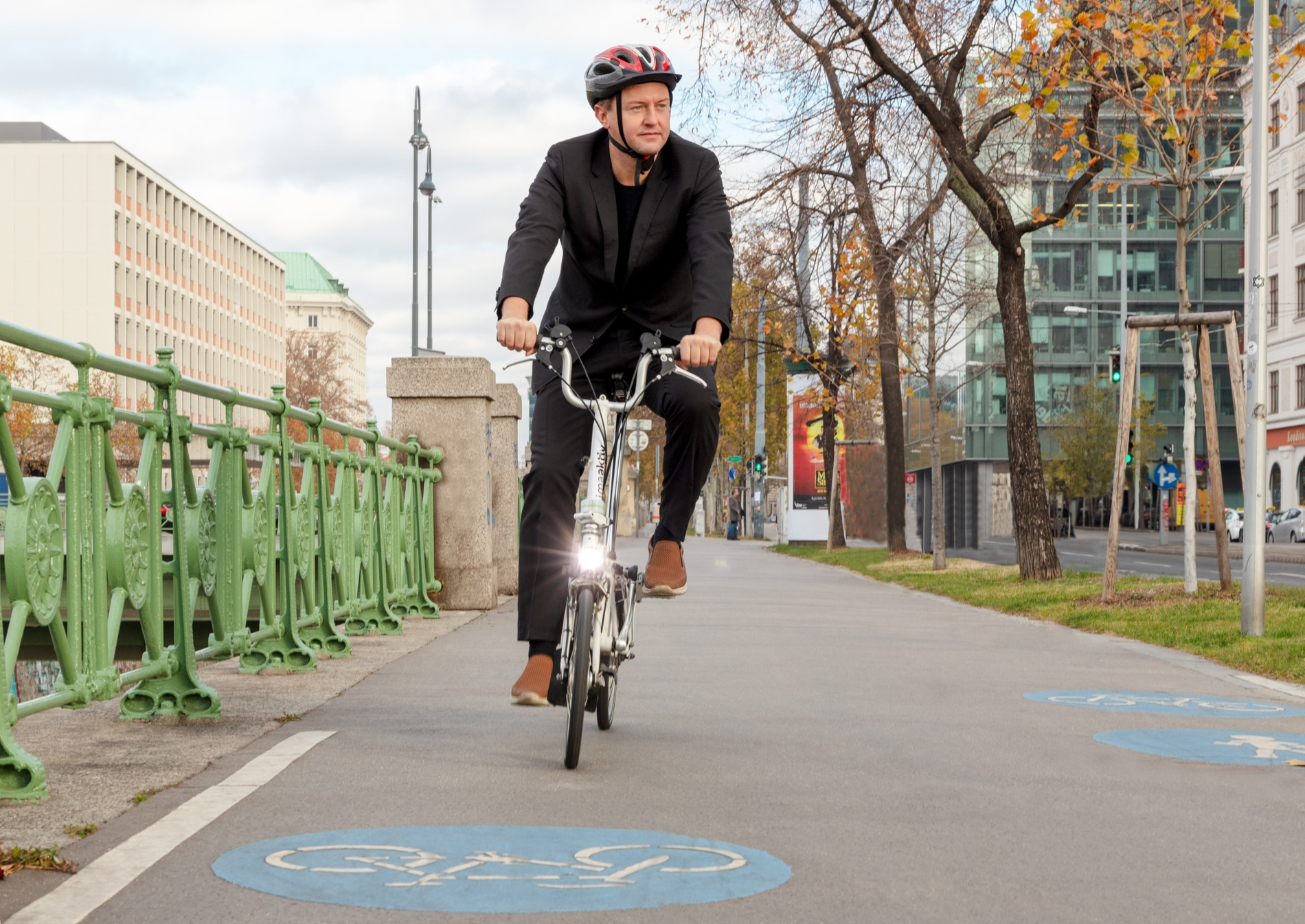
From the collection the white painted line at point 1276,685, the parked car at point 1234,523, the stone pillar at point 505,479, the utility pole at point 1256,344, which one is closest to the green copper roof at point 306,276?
the parked car at point 1234,523

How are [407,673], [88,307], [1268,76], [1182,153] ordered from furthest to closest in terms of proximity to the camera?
[88,307]
[1182,153]
[1268,76]
[407,673]

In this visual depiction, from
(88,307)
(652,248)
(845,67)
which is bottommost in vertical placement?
(652,248)

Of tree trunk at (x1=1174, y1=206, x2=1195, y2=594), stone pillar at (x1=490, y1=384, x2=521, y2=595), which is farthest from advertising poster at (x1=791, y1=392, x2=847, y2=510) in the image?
stone pillar at (x1=490, y1=384, x2=521, y2=595)

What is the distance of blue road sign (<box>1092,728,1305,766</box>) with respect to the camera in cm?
594

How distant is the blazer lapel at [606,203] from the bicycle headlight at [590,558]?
975 mm

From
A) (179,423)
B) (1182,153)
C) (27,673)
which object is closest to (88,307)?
(27,673)

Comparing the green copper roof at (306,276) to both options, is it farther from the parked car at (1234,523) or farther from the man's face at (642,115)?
the man's face at (642,115)

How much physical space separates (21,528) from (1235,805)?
12.5 feet

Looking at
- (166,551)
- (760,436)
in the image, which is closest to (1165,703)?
(166,551)

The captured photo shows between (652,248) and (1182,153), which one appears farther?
(1182,153)

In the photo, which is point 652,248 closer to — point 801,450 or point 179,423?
point 179,423

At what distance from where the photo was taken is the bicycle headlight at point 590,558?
5406 millimetres

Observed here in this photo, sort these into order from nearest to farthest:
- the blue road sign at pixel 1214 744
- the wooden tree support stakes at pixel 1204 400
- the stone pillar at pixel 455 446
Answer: the blue road sign at pixel 1214 744 < the stone pillar at pixel 455 446 < the wooden tree support stakes at pixel 1204 400

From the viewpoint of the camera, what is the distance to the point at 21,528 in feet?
16.1
